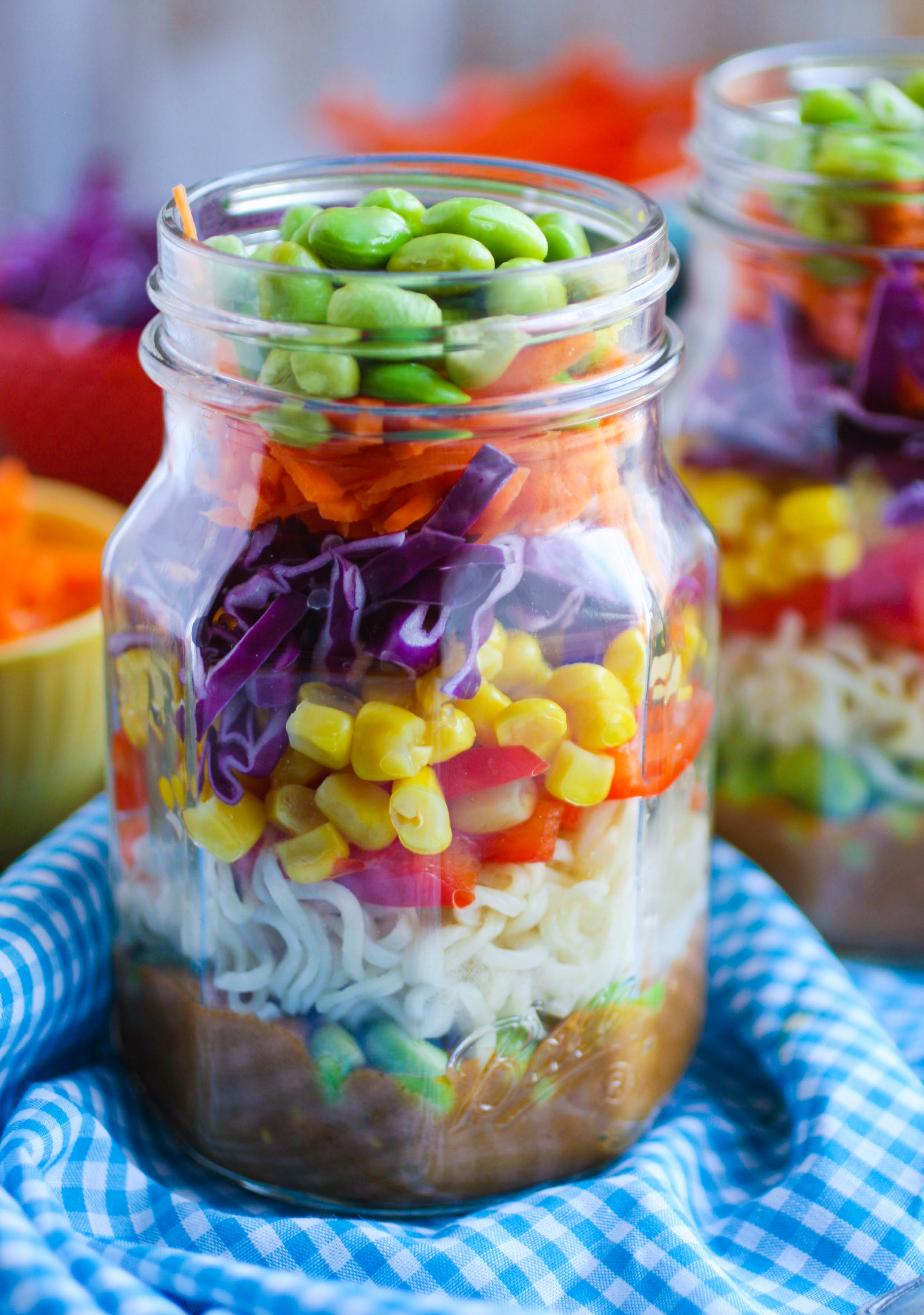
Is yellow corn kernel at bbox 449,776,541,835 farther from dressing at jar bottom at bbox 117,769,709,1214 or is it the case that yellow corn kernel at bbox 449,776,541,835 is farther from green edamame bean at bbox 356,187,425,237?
green edamame bean at bbox 356,187,425,237

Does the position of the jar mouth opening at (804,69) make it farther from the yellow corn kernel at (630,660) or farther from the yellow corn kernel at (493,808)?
the yellow corn kernel at (493,808)

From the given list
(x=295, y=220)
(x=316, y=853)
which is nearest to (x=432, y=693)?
(x=316, y=853)

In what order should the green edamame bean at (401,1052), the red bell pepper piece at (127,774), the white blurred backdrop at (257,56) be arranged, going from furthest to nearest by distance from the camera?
the white blurred backdrop at (257,56)
the red bell pepper piece at (127,774)
the green edamame bean at (401,1052)

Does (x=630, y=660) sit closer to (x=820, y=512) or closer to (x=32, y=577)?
(x=820, y=512)

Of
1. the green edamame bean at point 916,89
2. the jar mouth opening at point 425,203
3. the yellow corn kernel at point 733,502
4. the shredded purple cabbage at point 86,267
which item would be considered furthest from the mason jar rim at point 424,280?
the shredded purple cabbage at point 86,267

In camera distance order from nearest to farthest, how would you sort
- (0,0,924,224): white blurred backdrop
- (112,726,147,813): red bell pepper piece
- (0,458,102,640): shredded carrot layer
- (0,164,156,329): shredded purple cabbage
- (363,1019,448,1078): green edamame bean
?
(363,1019,448,1078): green edamame bean
(112,726,147,813): red bell pepper piece
(0,458,102,640): shredded carrot layer
(0,164,156,329): shredded purple cabbage
(0,0,924,224): white blurred backdrop

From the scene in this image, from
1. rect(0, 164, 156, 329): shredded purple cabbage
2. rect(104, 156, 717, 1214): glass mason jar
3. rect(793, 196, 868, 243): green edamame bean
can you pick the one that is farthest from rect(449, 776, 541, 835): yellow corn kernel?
A: rect(0, 164, 156, 329): shredded purple cabbage
